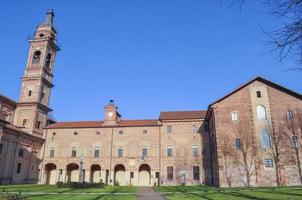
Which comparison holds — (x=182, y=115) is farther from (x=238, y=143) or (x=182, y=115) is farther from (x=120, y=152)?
(x=238, y=143)

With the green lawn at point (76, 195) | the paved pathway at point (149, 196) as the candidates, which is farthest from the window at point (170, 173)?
the paved pathway at point (149, 196)

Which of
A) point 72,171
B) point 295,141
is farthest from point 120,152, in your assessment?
point 295,141

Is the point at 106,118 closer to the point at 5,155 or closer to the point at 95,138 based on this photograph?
the point at 95,138

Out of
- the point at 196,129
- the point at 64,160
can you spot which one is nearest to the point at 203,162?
the point at 196,129

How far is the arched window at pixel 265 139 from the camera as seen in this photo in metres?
31.7

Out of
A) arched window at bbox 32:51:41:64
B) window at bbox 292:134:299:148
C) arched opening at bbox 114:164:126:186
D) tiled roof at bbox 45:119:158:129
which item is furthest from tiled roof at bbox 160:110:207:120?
arched window at bbox 32:51:41:64

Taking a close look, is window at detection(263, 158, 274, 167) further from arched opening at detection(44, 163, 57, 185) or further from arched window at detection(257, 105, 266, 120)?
arched opening at detection(44, 163, 57, 185)

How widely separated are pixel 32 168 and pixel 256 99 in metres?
35.0

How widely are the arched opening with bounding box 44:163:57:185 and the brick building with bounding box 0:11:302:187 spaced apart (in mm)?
166

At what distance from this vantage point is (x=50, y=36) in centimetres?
5047

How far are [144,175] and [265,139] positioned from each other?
66.3 ft

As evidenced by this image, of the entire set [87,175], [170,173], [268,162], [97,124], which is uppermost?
[97,124]

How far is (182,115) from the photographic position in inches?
1752

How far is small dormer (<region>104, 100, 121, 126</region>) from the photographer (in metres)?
45.2
